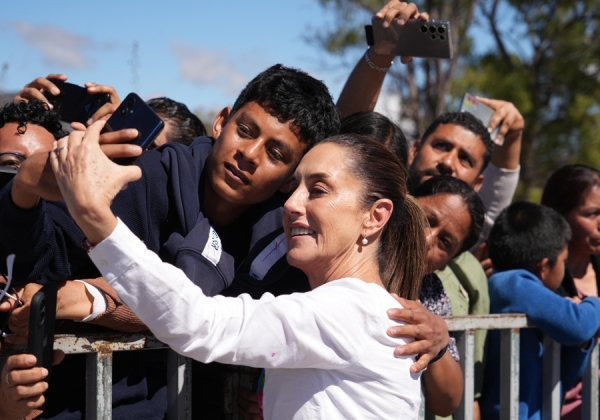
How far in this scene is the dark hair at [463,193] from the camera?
3.39 m

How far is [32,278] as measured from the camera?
2.12m

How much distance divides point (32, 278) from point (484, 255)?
2964 millimetres

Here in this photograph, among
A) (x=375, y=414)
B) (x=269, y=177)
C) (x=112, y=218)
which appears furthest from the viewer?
(x=269, y=177)

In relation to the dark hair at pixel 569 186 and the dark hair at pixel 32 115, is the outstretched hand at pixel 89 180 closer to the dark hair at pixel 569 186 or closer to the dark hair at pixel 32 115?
the dark hair at pixel 32 115

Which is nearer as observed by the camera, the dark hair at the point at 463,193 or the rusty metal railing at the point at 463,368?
the rusty metal railing at the point at 463,368

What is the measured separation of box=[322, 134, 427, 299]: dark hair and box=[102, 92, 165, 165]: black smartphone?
1.96 ft

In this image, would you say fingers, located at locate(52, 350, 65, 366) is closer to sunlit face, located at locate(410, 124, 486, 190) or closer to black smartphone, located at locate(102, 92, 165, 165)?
black smartphone, located at locate(102, 92, 165, 165)

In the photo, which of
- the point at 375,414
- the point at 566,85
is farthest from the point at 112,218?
the point at 566,85

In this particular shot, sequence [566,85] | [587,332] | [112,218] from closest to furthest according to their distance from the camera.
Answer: [112,218] → [587,332] → [566,85]

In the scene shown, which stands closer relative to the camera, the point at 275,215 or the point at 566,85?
the point at 275,215

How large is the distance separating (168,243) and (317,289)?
1.65ft

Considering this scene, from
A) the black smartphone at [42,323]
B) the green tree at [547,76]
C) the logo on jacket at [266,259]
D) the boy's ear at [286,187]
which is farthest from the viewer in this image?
the green tree at [547,76]

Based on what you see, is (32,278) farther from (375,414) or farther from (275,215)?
(375,414)

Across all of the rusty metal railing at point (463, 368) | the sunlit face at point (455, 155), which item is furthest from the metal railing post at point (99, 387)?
the sunlit face at point (455, 155)
